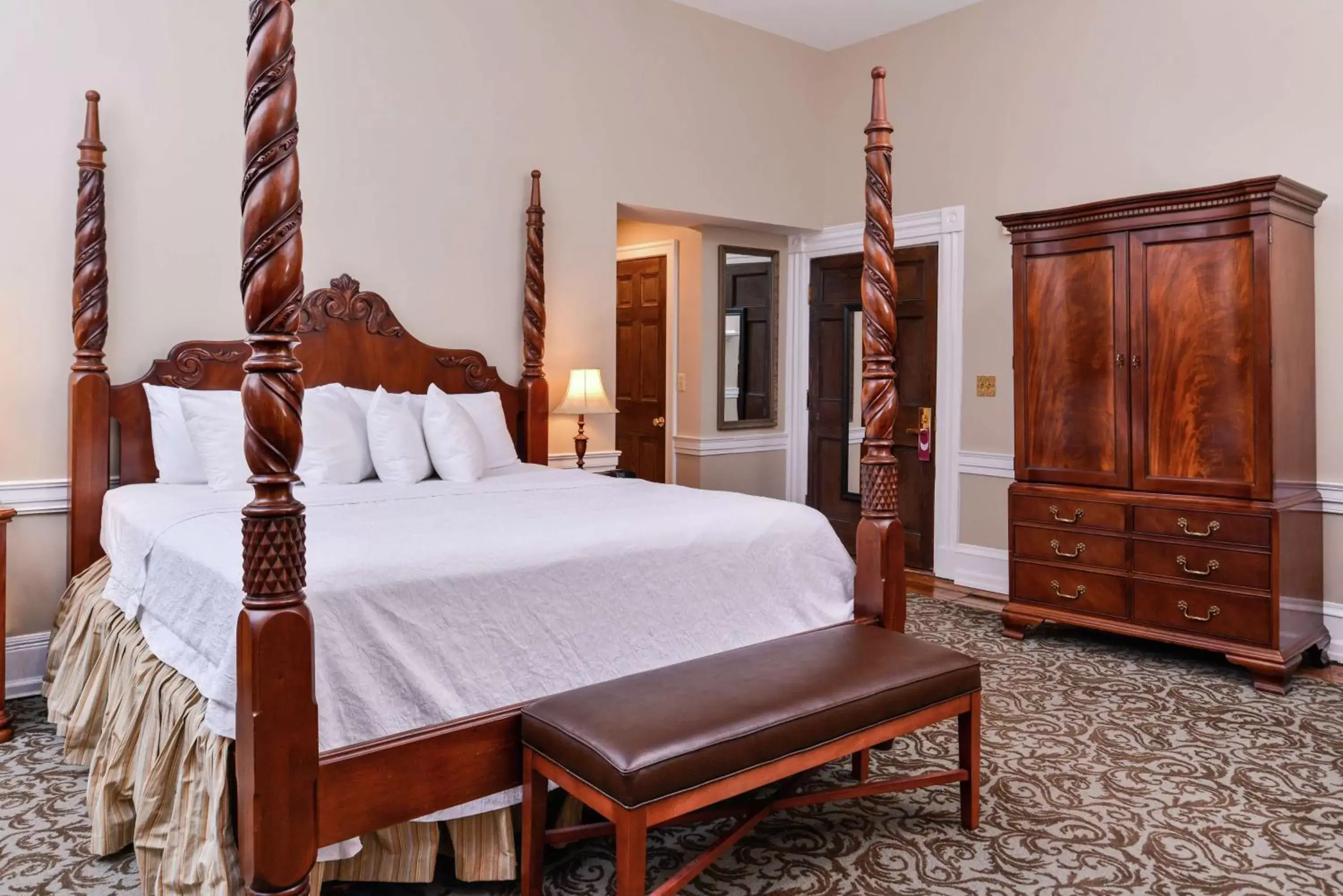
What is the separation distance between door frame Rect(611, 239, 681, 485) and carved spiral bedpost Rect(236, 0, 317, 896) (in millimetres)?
4503

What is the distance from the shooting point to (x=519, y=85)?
473cm

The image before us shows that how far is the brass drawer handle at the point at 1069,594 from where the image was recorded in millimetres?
4203

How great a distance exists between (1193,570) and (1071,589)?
528 millimetres

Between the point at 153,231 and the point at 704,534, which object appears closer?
the point at 704,534

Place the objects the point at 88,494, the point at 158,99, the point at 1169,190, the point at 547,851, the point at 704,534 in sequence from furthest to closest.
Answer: the point at 1169,190, the point at 158,99, the point at 88,494, the point at 704,534, the point at 547,851

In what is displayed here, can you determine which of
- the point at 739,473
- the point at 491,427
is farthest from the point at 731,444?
the point at 491,427

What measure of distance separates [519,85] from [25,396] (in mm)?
2621

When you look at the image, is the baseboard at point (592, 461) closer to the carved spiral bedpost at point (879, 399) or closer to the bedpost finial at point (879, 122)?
the carved spiral bedpost at point (879, 399)

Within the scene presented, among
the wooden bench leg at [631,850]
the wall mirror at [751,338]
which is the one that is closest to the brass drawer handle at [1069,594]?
the wall mirror at [751,338]

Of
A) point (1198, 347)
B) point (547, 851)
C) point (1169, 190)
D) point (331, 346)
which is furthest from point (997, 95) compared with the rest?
point (547, 851)

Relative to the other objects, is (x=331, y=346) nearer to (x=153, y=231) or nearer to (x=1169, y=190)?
(x=153, y=231)

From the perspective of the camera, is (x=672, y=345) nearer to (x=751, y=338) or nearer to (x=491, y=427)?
(x=751, y=338)

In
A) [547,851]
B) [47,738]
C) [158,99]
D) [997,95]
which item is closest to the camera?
[547,851]

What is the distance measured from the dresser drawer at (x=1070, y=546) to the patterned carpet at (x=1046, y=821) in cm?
70
